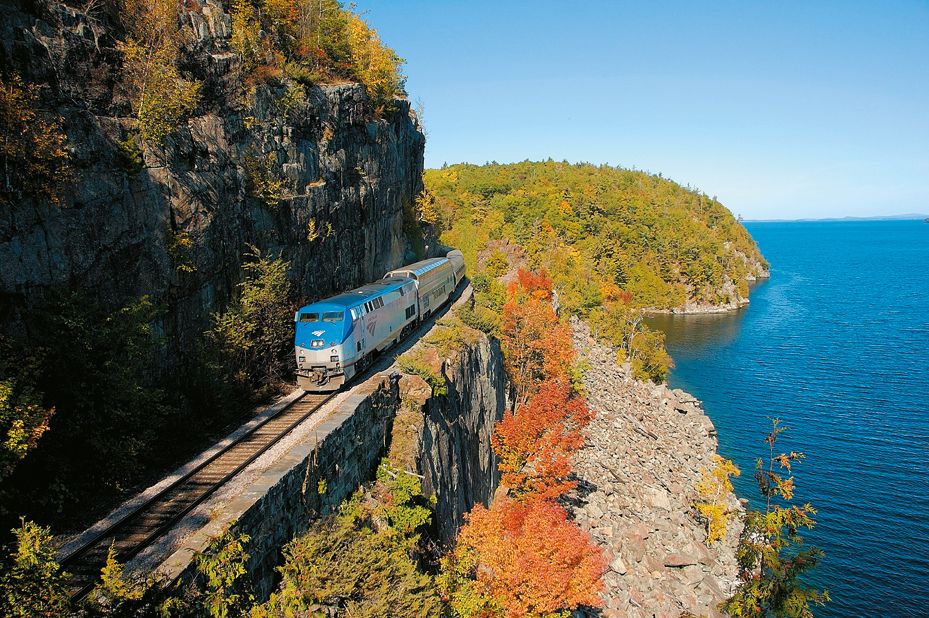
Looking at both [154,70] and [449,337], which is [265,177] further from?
[449,337]

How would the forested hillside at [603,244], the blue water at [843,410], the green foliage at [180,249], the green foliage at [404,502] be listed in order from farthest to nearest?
the forested hillside at [603,244] < the blue water at [843,410] < the green foliage at [180,249] < the green foliage at [404,502]

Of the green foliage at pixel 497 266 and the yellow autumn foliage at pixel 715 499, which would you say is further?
the green foliage at pixel 497 266

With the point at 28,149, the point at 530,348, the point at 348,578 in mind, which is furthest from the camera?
the point at 530,348

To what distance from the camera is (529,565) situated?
60.3 feet

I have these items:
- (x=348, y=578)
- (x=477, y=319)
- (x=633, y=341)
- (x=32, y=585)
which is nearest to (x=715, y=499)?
(x=477, y=319)

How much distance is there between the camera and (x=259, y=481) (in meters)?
11.4

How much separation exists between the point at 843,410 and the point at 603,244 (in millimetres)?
53524

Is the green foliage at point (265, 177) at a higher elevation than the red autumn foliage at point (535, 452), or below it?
higher

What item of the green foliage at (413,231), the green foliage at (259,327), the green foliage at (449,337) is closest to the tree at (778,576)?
the green foliage at (449,337)

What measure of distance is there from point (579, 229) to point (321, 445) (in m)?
87.7

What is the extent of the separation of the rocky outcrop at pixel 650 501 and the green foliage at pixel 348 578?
16.0 m

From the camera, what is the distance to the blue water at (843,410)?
2730 centimetres

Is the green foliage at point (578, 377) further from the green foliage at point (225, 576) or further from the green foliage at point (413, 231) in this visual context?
the green foliage at point (225, 576)

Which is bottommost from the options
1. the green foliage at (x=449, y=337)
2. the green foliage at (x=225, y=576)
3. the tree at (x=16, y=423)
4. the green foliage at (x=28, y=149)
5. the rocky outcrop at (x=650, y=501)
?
the rocky outcrop at (x=650, y=501)
